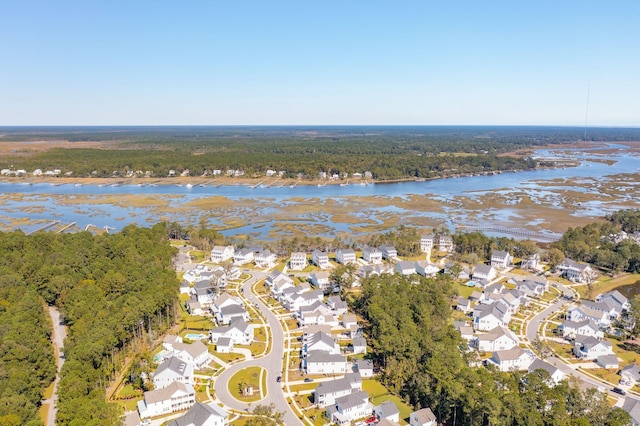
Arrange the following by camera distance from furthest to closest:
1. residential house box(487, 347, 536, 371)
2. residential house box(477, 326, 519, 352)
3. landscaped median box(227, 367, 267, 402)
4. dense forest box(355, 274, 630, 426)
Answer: residential house box(477, 326, 519, 352) → residential house box(487, 347, 536, 371) → landscaped median box(227, 367, 267, 402) → dense forest box(355, 274, 630, 426)

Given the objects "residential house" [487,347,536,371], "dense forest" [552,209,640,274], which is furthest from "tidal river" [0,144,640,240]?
"residential house" [487,347,536,371]

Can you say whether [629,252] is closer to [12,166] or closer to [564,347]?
[564,347]

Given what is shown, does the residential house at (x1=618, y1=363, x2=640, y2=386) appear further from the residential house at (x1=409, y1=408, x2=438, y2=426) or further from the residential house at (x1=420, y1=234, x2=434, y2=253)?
the residential house at (x1=420, y1=234, x2=434, y2=253)

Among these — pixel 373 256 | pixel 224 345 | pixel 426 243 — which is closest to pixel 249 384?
pixel 224 345

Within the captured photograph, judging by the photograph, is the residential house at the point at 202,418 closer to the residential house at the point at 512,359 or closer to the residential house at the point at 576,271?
the residential house at the point at 512,359

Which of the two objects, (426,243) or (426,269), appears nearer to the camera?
(426,269)

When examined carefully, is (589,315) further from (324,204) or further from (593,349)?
(324,204)
